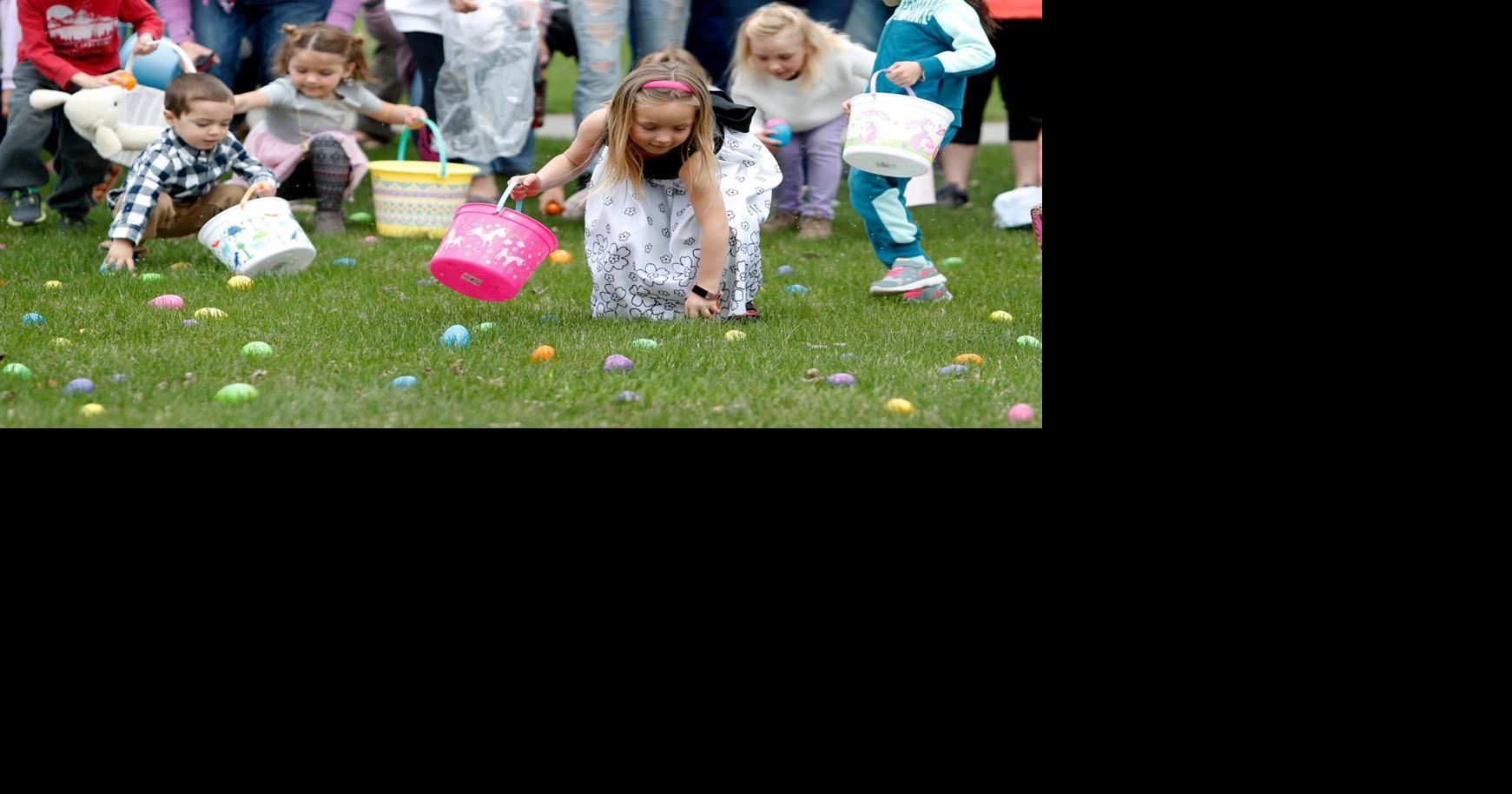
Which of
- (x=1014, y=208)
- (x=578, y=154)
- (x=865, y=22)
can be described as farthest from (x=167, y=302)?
(x=865, y=22)

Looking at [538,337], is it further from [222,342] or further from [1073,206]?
[1073,206]

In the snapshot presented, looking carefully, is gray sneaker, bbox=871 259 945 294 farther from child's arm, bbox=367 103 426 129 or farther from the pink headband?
child's arm, bbox=367 103 426 129

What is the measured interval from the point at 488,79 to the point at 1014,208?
7.47 ft

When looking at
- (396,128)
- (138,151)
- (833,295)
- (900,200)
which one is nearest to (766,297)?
(833,295)

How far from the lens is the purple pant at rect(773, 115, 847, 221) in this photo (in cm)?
628

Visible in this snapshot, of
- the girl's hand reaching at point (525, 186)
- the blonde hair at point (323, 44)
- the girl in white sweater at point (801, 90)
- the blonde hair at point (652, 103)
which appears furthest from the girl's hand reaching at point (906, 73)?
the blonde hair at point (323, 44)

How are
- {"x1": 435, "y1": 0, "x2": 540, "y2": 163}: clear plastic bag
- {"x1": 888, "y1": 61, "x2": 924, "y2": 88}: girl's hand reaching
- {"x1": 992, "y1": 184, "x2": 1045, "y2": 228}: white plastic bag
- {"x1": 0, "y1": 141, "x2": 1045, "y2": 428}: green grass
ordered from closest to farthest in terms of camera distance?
{"x1": 0, "y1": 141, "x2": 1045, "y2": 428}: green grass < {"x1": 888, "y1": 61, "x2": 924, "y2": 88}: girl's hand reaching < {"x1": 435, "y1": 0, "x2": 540, "y2": 163}: clear plastic bag < {"x1": 992, "y1": 184, "x2": 1045, "y2": 228}: white plastic bag

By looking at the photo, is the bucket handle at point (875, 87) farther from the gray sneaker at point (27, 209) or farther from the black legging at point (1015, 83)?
the gray sneaker at point (27, 209)

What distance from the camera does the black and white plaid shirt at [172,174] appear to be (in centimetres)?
506

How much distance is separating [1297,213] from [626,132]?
2169mm

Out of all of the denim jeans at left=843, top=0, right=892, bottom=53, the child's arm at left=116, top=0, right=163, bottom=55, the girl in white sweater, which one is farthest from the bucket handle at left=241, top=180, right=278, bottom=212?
the denim jeans at left=843, top=0, right=892, bottom=53

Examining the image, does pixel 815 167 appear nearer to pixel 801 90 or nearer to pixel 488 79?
pixel 801 90

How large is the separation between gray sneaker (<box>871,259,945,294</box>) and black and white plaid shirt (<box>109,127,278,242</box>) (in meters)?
2.08

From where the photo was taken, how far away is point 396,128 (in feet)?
29.1
